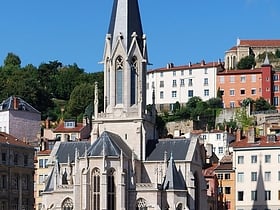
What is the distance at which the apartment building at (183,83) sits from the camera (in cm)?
16775

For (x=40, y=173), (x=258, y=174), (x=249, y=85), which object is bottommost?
(x=258, y=174)

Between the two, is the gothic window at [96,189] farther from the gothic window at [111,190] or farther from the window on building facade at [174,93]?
the window on building facade at [174,93]

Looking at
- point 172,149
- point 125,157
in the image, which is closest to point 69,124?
point 172,149

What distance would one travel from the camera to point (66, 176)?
92.2 m

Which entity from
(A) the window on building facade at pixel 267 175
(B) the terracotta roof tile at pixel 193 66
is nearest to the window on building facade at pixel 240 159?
(A) the window on building facade at pixel 267 175

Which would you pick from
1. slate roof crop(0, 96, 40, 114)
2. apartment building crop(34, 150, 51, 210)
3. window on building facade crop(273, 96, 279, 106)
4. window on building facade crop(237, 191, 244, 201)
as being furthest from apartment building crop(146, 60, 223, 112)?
window on building facade crop(237, 191, 244, 201)

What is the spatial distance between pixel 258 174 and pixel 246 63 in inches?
2917

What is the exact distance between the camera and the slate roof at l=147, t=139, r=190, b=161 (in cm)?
9194

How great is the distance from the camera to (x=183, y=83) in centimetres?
17012

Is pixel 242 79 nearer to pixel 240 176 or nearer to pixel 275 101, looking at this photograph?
pixel 275 101

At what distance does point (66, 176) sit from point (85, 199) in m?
6.60

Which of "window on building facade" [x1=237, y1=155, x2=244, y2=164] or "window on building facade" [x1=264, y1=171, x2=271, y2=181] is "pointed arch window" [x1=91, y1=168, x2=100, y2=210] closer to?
"window on building facade" [x1=237, y1=155, x2=244, y2=164]

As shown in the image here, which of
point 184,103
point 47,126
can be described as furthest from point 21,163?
point 184,103

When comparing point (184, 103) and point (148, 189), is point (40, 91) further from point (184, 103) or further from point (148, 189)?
point (148, 189)
